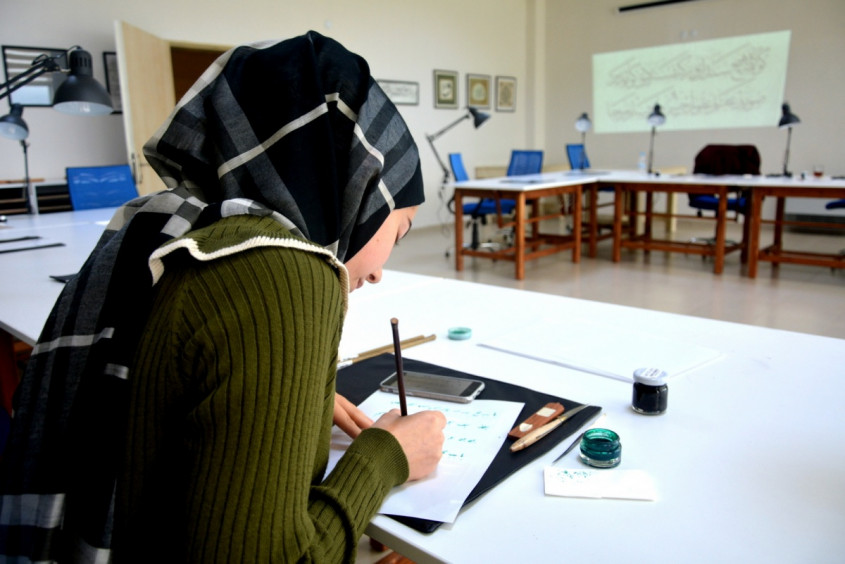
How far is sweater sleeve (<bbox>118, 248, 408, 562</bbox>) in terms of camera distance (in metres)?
0.55

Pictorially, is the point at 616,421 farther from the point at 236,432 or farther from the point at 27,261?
the point at 27,261

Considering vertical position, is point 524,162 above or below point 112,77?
below

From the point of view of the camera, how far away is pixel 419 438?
2.59ft

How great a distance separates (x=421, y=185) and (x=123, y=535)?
1.78 feet

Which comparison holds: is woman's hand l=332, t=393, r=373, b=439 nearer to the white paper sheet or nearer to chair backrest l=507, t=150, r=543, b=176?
the white paper sheet

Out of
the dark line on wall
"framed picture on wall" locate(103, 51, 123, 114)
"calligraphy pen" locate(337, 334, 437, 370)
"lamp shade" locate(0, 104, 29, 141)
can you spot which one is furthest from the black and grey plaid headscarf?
the dark line on wall

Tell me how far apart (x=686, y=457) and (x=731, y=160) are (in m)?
5.19

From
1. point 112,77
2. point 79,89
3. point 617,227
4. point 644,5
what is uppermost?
point 644,5

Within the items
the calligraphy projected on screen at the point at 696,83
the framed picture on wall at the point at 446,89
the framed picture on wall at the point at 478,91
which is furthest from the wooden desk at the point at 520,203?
the calligraphy projected on screen at the point at 696,83

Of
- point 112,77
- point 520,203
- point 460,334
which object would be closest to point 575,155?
point 520,203

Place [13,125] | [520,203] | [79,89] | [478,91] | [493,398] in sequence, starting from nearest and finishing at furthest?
[493,398] < [79,89] < [13,125] < [520,203] < [478,91]

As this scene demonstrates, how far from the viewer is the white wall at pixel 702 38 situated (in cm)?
654

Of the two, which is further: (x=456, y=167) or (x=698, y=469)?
(x=456, y=167)

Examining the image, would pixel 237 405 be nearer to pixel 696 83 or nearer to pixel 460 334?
pixel 460 334
